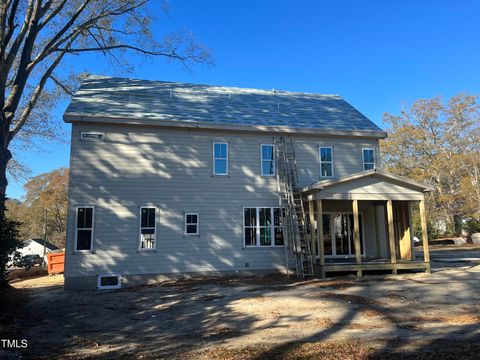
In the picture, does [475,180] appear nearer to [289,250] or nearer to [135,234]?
[289,250]

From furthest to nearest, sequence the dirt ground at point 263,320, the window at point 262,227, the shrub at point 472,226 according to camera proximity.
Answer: the shrub at point 472,226
the window at point 262,227
the dirt ground at point 263,320

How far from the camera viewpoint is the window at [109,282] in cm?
1461

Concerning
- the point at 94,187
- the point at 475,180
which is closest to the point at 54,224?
the point at 94,187

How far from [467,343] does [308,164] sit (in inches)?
464

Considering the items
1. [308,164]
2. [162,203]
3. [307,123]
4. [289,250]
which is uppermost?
[307,123]

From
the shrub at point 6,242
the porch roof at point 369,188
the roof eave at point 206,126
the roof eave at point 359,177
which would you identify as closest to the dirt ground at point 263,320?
the shrub at point 6,242

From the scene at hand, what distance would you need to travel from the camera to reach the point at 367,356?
5594 millimetres

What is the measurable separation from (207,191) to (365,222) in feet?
24.6

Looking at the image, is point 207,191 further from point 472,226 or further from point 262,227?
point 472,226

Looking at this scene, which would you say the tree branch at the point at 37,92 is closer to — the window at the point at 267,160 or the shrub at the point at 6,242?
the shrub at the point at 6,242

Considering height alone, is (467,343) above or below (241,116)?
below

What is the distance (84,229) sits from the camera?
14.7 meters

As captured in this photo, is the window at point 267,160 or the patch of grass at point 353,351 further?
the window at point 267,160

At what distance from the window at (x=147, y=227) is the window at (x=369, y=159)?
971 centimetres
